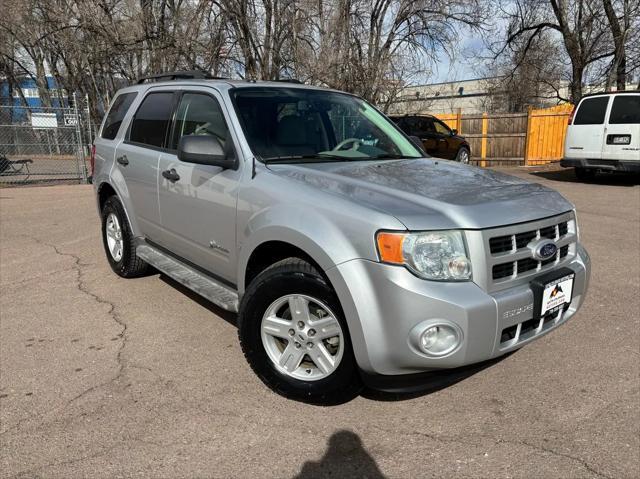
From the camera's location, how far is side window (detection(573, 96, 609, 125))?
11.8m

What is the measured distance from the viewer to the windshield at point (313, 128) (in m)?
3.54

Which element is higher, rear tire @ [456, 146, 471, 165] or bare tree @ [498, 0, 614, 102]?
bare tree @ [498, 0, 614, 102]

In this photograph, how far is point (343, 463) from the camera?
99.6 inches

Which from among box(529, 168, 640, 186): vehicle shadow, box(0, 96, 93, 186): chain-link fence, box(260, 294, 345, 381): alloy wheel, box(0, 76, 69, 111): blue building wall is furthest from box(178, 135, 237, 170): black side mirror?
box(0, 76, 69, 111): blue building wall

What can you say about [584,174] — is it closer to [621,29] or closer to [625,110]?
[625,110]

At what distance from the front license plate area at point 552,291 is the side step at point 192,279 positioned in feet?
5.88

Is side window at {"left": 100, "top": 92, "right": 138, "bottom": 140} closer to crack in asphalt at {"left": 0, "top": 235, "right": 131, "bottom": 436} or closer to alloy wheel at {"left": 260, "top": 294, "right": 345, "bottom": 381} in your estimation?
crack in asphalt at {"left": 0, "top": 235, "right": 131, "bottom": 436}

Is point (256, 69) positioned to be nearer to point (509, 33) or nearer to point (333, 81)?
point (333, 81)

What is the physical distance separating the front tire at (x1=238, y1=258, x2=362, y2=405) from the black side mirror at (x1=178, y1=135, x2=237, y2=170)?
0.82 m

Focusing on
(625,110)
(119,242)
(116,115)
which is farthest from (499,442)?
(625,110)

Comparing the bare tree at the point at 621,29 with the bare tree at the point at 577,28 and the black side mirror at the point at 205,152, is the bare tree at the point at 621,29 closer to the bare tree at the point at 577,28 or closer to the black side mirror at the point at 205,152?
the bare tree at the point at 577,28

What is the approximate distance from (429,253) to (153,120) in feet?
10.1

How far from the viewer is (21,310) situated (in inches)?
176

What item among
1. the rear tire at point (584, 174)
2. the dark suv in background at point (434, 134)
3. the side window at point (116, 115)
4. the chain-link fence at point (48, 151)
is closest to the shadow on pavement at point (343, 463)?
the side window at point (116, 115)
